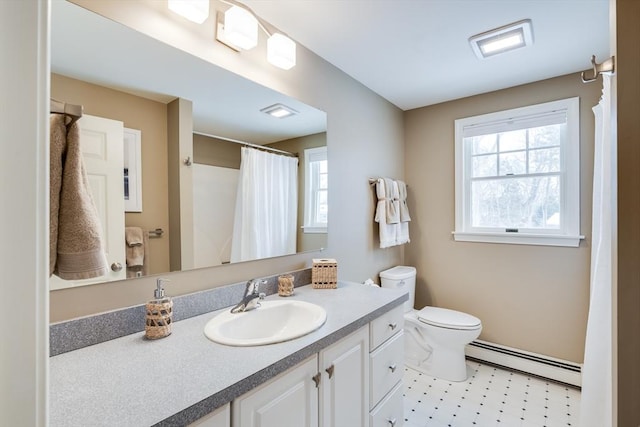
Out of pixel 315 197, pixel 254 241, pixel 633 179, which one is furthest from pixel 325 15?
pixel 633 179

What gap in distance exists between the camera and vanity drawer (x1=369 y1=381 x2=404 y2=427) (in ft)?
4.34

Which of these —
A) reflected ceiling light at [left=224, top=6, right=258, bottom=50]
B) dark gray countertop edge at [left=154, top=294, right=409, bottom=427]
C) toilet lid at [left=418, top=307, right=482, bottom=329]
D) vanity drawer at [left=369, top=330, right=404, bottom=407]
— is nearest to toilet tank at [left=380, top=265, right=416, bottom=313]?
toilet lid at [left=418, top=307, right=482, bottom=329]

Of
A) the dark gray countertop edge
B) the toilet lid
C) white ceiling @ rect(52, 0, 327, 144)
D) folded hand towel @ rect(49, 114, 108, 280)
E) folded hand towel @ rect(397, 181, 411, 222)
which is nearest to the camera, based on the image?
the dark gray countertop edge

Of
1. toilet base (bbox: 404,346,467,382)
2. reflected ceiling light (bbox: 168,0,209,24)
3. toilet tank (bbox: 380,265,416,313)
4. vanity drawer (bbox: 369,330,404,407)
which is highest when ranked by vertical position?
reflected ceiling light (bbox: 168,0,209,24)

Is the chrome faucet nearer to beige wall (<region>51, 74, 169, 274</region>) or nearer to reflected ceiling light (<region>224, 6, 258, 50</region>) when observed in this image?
beige wall (<region>51, 74, 169, 274</region>)

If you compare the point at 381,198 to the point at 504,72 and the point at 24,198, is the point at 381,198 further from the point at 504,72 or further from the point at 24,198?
the point at 24,198

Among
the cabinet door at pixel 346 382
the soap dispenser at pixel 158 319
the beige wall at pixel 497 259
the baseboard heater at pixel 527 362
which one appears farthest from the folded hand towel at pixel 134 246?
the baseboard heater at pixel 527 362

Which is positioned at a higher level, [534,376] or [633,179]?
[633,179]

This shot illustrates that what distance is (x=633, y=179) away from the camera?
27.9 inches

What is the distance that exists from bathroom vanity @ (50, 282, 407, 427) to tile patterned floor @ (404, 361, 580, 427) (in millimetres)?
726

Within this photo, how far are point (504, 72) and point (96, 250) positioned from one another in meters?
2.63

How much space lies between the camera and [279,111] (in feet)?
5.51

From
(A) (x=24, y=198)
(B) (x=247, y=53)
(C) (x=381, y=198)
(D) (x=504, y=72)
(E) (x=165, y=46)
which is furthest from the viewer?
(C) (x=381, y=198)

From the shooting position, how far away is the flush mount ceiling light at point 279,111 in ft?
5.33
